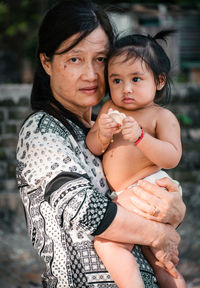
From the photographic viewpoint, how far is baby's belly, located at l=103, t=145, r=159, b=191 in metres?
2.52

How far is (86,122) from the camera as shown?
2746 millimetres

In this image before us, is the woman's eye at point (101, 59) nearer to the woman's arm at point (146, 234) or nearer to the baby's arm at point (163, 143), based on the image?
the baby's arm at point (163, 143)

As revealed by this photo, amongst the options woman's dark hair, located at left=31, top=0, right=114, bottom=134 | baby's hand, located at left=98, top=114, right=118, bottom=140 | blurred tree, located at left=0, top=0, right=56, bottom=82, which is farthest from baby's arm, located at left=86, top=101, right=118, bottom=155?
blurred tree, located at left=0, top=0, right=56, bottom=82

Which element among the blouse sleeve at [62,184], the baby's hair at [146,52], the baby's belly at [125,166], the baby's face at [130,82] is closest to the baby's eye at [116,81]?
the baby's face at [130,82]

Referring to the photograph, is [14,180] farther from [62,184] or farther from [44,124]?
[62,184]

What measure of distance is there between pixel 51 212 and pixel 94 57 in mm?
815

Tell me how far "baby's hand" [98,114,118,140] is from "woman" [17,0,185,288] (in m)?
0.13

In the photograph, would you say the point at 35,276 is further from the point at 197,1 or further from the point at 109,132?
the point at 197,1

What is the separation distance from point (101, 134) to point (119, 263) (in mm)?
619

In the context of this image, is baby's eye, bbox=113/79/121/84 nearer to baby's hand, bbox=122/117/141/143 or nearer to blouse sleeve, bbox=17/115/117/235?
baby's hand, bbox=122/117/141/143

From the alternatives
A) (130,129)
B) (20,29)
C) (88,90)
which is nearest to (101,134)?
(130,129)

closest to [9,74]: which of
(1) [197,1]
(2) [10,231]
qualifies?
(1) [197,1]

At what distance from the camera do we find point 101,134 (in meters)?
2.42

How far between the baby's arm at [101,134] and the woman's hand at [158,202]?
26 cm
